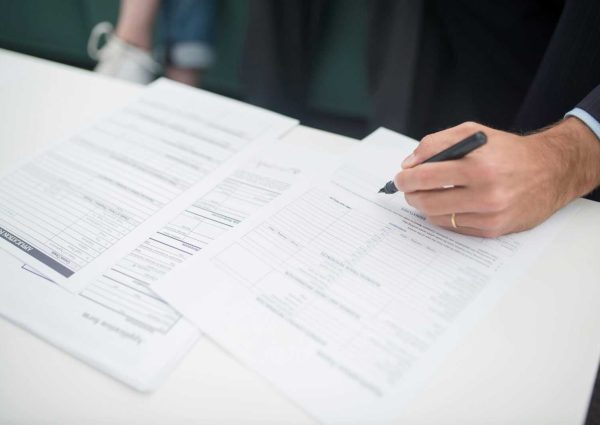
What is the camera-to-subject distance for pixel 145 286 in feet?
1.33

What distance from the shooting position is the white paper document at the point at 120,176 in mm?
445

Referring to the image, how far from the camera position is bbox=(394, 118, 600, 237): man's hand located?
43 cm

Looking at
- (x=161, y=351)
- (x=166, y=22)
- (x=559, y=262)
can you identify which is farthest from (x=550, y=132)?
(x=166, y=22)

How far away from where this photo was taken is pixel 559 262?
43 centimetres

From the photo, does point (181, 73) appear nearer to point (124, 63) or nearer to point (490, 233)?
point (124, 63)

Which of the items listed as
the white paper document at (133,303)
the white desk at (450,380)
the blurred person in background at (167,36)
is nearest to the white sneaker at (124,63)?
the blurred person in background at (167,36)

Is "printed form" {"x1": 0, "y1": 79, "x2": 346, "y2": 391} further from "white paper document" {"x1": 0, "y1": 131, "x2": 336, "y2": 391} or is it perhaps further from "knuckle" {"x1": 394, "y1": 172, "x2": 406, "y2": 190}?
"knuckle" {"x1": 394, "y1": 172, "x2": 406, "y2": 190}

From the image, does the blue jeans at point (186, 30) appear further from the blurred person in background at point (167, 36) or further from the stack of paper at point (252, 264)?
the stack of paper at point (252, 264)

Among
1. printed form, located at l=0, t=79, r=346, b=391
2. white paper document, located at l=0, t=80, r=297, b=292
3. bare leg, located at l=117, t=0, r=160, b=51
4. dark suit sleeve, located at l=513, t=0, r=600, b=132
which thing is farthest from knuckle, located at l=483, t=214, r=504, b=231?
bare leg, located at l=117, t=0, r=160, b=51

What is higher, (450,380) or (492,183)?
(492,183)

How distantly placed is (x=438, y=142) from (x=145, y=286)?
318 mm

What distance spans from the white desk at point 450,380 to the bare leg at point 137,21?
0.88 m

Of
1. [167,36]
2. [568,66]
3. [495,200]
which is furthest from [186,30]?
[495,200]

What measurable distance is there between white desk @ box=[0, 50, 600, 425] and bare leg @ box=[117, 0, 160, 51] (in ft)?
2.88
